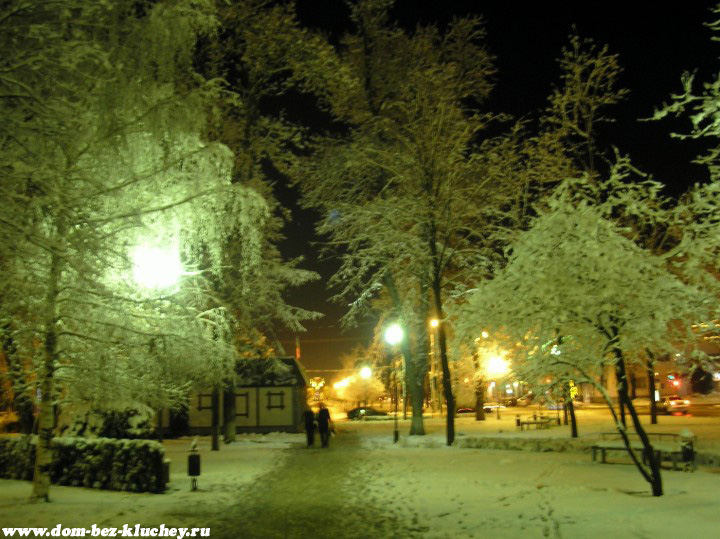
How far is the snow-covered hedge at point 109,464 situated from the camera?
12430mm

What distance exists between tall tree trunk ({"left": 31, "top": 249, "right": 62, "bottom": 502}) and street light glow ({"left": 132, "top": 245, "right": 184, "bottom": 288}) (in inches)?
54.9

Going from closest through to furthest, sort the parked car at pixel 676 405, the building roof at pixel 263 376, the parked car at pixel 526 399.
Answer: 1. the parked car at pixel 526 399
2. the building roof at pixel 263 376
3. the parked car at pixel 676 405

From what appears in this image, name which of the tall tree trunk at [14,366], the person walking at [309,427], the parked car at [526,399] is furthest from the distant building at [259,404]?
the tall tree trunk at [14,366]

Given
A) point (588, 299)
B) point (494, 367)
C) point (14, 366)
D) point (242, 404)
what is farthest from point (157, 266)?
point (494, 367)

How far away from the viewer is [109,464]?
12.8 metres

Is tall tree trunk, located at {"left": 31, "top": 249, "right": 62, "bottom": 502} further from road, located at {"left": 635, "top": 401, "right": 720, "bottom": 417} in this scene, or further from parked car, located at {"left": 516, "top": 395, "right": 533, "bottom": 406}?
road, located at {"left": 635, "top": 401, "right": 720, "bottom": 417}

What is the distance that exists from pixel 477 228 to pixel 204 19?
16.4 meters

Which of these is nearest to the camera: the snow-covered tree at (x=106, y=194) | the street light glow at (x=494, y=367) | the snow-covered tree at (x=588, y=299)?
the snow-covered tree at (x=106, y=194)

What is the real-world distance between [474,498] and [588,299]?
14.1 feet

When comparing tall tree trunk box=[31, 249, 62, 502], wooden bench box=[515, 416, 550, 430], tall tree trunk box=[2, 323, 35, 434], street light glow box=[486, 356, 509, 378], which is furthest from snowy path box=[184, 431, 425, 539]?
street light glow box=[486, 356, 509, 378]

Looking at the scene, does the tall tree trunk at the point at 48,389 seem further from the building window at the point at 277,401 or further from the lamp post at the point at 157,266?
the building window at the point at 277,401

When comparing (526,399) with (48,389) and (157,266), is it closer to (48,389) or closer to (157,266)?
(157,266)

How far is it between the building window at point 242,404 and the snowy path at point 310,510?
17.0 metres

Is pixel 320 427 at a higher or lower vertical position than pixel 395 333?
lower
